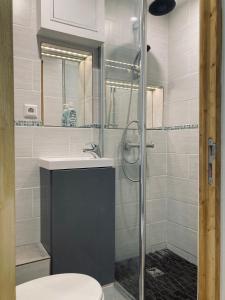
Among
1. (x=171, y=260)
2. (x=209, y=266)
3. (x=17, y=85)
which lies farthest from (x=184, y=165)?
(x=17, y=85)

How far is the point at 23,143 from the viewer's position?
5.85 ft

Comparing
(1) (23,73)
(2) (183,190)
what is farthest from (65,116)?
(2) (183,190)

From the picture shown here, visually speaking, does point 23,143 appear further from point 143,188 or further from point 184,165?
point 184,165

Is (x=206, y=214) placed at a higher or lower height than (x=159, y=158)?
lower

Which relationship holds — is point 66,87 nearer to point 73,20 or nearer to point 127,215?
point 73,20

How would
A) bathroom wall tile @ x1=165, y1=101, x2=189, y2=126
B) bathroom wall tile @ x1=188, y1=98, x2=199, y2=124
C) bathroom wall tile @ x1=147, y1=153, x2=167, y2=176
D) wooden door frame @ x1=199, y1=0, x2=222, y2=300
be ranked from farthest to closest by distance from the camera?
bathroom wall tile @ x1=147, y1=153, x2=167, y2=176 → bathroom wall tile @ x1=165, y1=101, x2=189, y2=126 → bathroom wall tile @ x1=188, y1=98, x2=199, y2=124 → wooden door frame @ x1=199, y1=0, x2=222, y2=300

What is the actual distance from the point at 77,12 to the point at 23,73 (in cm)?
62

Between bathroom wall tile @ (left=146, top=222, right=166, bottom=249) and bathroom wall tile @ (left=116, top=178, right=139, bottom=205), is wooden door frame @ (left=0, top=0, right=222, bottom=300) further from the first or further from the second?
bathroom wall tile @ (left=146, top=222, right=166, bottom=249)

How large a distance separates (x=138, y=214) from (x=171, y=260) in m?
1.00

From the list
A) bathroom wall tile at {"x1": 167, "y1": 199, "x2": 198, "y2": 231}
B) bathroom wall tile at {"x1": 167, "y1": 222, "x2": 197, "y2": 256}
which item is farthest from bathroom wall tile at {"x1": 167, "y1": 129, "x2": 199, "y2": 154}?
bathroom wall tile at {"x1": 167, "y1": 222, "x2": 197, "y2": 256}

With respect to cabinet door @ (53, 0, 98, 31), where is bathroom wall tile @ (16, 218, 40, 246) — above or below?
below

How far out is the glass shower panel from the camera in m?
1.65

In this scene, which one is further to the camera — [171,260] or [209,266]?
[171,260]

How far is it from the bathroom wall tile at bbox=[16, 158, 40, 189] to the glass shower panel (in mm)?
582
